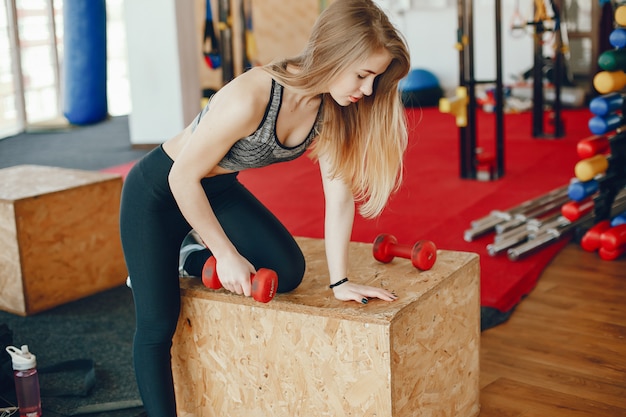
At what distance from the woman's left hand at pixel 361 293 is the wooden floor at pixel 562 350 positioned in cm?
53

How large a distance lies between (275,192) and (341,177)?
288 centimetres

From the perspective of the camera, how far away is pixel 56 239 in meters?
3.08

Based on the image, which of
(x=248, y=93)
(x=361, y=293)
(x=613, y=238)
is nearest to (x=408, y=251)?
(x=361, y=293)

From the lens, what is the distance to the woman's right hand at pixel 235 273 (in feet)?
5.87

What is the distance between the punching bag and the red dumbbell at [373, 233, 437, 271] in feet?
16.4

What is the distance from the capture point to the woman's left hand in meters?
1.83

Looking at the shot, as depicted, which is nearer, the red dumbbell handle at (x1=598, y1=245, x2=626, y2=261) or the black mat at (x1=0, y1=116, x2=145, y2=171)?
the red dumbbell handle at (x1=598, y1=245, x2=626, y2=261)

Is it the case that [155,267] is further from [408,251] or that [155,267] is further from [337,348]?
[408,251]

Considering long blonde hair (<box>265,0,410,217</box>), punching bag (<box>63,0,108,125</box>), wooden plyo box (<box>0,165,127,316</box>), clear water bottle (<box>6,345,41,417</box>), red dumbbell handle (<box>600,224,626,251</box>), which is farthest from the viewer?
punching bag (<box>63,0,108,125</box>)

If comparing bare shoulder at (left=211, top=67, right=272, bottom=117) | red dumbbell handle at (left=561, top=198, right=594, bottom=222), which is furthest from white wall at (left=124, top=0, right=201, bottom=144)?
bare shoulder at (left=211, top=67, right=272, bottom=117)

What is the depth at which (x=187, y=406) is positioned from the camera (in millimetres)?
2119

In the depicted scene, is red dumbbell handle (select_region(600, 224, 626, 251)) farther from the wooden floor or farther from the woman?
the woman

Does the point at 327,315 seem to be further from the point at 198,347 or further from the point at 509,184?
the point at 509,184

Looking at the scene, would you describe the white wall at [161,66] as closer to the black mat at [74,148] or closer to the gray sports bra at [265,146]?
the black mat at [74,148]
